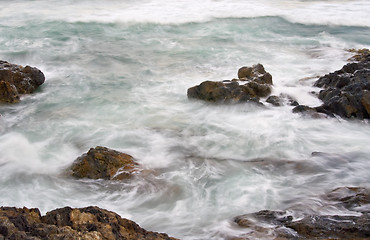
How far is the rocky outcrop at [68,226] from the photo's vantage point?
117 inches

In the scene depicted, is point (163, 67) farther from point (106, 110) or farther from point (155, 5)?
point (155, 5)

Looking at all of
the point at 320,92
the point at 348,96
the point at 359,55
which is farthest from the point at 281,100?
the point at 359,55

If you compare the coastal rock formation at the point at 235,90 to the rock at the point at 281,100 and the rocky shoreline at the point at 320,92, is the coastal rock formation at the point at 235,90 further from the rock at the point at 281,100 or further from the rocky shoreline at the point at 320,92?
the rock at the point at 281,100

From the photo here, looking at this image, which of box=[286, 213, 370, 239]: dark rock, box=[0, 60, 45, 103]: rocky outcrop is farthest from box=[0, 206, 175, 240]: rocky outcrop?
box=[0, 60, 45, 103]: rocky outcrop

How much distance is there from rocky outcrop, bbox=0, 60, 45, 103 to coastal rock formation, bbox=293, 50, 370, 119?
6210 millimetres

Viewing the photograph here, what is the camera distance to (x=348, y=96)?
7375 millimetres

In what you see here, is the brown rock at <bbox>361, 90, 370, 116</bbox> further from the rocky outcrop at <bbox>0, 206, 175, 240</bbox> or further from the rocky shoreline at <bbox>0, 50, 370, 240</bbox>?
the rocky outcrop at <bbox>0, 206, 175, 240</bbox>

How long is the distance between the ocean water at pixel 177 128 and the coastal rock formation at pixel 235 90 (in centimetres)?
22

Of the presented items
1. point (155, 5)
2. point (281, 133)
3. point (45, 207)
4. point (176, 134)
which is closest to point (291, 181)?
point (281, 133)

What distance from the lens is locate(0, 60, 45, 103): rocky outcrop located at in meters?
8.73

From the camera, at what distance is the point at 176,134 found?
7.27 metres

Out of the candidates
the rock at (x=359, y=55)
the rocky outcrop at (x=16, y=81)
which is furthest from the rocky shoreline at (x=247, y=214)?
the rock at (x=359, y=55)

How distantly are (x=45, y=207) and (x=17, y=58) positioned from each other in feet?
27.9

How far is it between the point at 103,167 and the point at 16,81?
476 cm
